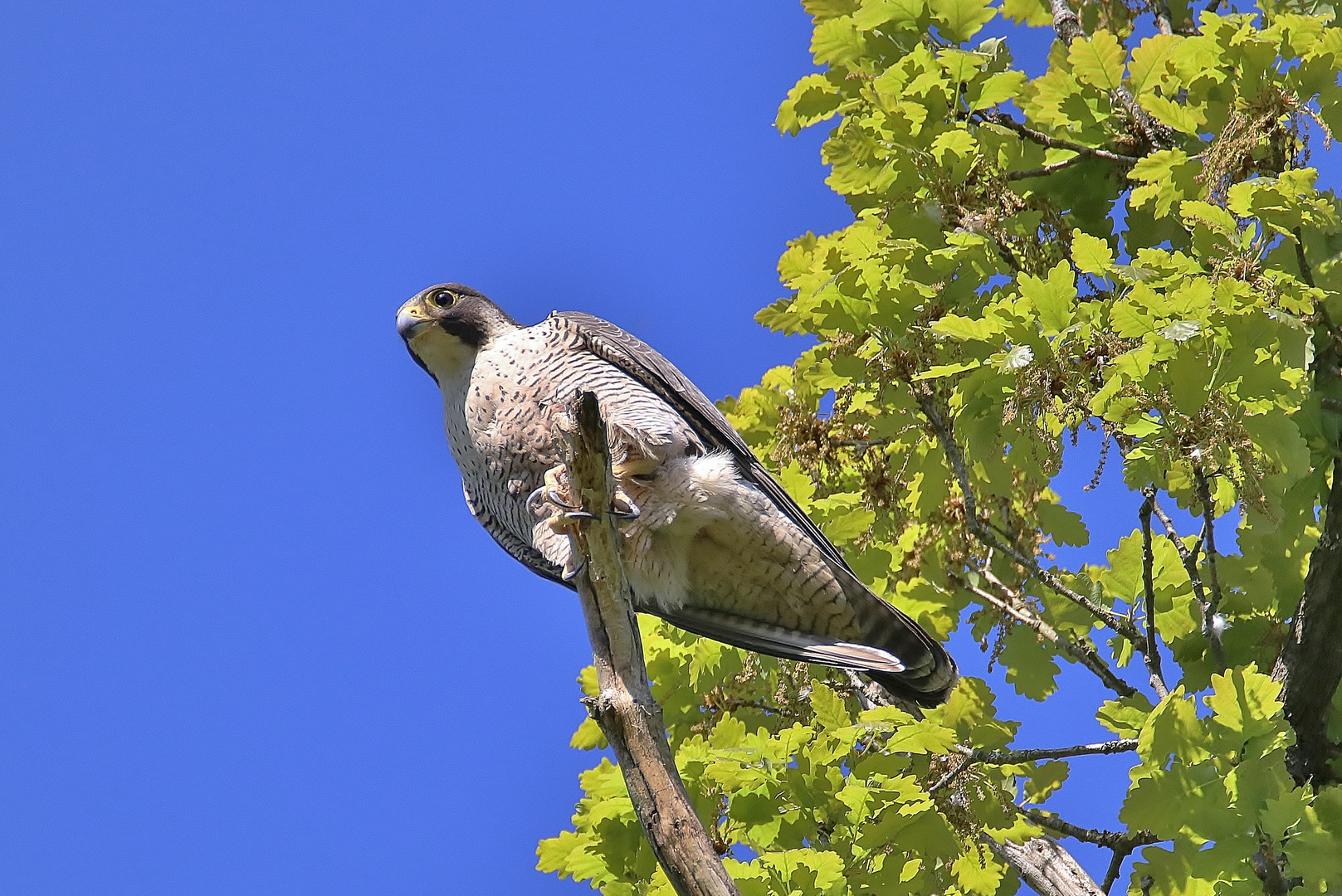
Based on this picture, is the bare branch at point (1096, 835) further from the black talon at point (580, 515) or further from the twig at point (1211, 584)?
the black talon at point (580, 515)

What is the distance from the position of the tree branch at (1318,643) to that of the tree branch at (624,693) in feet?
6.58

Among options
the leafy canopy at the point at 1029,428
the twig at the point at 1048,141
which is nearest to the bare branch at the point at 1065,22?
the leafy canopy at the point at 1029,428

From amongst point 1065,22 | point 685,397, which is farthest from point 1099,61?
point 685,397

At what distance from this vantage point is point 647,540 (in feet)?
15.1

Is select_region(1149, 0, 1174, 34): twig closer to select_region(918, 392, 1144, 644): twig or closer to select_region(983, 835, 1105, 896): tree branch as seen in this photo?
select_region(918, 392, 1144, 644): twig

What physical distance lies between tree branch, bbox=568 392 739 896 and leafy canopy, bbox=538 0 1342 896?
42 centimetres

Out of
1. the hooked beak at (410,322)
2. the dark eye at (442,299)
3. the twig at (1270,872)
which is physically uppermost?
the dark eye at (442,299)

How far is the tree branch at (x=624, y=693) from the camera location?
3.05 m

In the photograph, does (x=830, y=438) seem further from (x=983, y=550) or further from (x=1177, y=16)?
(x=1177, y=16)

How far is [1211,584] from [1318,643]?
37 centimetres

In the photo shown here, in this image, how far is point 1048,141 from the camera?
4.52 m

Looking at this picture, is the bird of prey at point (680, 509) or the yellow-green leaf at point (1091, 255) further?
the bird of prey at point (680, 509)

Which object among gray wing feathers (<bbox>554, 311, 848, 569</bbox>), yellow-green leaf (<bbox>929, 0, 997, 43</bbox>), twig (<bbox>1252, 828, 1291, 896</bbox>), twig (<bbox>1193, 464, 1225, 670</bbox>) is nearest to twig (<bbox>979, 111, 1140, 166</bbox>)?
yellow-green leaf (<bbox>929, 0, 997, 43</bbox>)

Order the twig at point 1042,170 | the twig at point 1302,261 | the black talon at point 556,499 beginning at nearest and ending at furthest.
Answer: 1. the twig at point 1302,261
2. the black talon at point 556,499
3. the twig at point 1042,170
